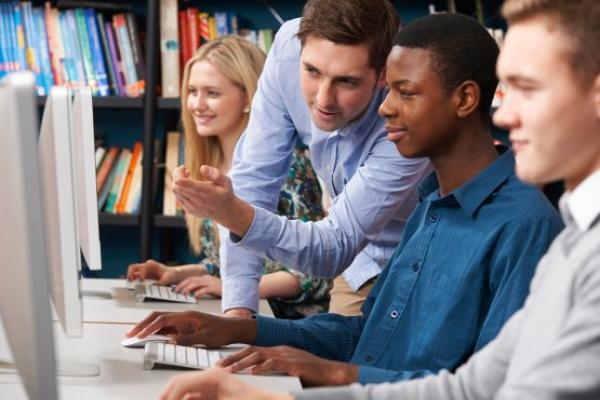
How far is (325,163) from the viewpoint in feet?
7.91

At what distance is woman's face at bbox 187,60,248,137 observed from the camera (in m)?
3.06

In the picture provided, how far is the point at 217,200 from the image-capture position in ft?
6.19

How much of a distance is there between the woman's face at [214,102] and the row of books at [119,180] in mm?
782

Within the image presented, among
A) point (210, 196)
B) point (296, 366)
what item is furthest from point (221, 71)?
point (296, 366)

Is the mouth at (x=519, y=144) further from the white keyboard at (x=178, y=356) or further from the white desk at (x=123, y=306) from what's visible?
the white desk at (x=123, y=306)

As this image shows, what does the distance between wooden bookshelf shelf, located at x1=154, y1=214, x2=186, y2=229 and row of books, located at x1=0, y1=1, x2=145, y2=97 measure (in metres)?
0.46

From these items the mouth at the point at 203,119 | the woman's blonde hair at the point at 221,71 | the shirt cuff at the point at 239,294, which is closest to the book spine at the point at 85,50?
the woman's blonde hair at the point at 221,71

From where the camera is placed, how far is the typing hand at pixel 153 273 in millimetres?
2729

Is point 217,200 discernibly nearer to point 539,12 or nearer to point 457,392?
point 457,392

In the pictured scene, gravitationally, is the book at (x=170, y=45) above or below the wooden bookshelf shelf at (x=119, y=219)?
above

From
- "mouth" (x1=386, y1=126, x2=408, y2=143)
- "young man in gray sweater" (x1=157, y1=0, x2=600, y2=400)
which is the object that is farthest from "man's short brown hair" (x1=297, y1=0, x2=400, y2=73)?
"young man in gray sweater" (x1=157, y1=0, x2=600, y2=400)

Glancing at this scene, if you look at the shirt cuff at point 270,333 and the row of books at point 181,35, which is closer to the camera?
the shirt cuff at point 270,333

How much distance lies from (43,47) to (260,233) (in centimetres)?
211

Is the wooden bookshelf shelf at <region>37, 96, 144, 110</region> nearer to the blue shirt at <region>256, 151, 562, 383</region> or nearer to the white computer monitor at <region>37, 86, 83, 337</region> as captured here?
the blue shirt at <region>256, 151, 562, 383</region>
